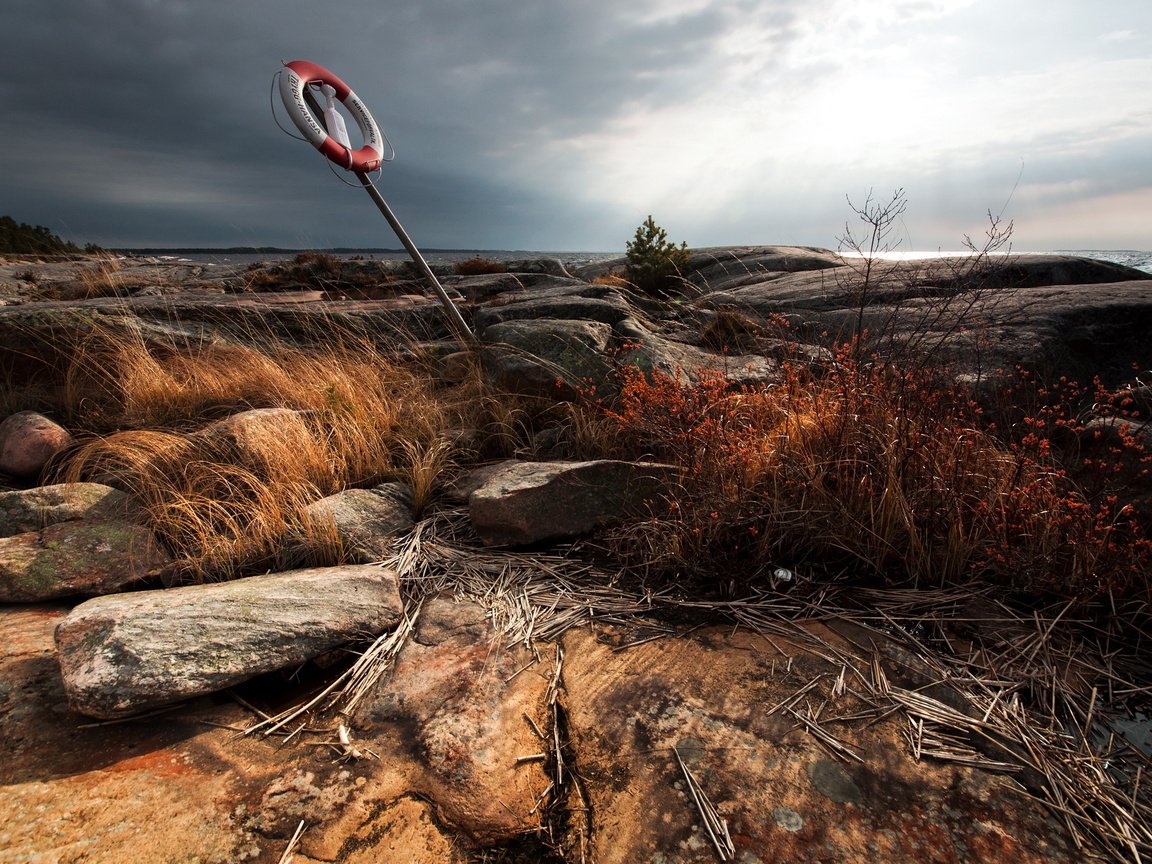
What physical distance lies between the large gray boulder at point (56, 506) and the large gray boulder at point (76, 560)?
106 millimetres

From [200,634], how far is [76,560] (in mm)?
1198

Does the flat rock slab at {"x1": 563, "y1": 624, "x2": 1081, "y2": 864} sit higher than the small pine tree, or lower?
lower

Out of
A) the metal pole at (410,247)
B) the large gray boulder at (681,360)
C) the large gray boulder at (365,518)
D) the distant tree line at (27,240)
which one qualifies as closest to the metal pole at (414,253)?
the metal pole at (410,247)

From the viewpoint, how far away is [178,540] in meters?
2.67

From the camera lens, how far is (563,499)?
2883 millimetres

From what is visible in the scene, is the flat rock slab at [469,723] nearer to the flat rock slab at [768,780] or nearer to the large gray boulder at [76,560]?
the flat rock slab at [768,780]

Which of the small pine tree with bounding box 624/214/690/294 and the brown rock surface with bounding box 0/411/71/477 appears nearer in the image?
the brown rock surface with bounding box 0/411/71/477

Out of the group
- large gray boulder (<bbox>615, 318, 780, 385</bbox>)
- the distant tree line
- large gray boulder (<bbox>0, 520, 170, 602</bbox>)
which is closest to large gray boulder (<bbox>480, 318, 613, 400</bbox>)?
large gray boulder (<bbox>615, 318, 780, 385</bbox>)

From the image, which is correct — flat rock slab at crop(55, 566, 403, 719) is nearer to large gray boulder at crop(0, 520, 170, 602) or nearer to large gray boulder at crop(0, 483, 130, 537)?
large gray boulder at crop(0, 520, 170, 602)

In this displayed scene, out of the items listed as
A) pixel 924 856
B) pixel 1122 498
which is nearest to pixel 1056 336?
pixel 1122 498

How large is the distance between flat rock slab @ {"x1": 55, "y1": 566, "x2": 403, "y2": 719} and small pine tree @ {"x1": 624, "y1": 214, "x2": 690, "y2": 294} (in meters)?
7.88

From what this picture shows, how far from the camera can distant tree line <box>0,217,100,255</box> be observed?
25.2m

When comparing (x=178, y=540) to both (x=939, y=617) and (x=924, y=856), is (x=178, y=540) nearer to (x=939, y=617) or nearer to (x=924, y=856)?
(x=924, y=856)

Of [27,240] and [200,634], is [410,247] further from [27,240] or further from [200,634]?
[27,240]
